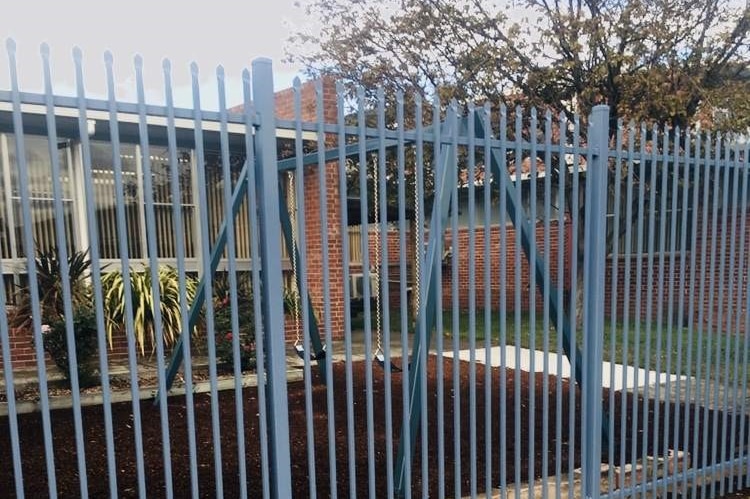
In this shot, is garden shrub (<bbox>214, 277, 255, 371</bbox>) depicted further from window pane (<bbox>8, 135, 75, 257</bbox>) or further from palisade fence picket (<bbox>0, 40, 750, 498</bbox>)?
window pane (<bbox>8, 135, 75, 257</bbox>)

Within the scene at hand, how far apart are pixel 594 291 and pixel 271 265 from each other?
1.94m

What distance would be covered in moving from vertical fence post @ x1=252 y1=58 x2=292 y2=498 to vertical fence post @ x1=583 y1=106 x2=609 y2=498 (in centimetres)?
185

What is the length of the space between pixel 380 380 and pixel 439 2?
5433mm

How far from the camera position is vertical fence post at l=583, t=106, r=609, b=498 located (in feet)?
10.6

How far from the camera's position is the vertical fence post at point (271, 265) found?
2309mm

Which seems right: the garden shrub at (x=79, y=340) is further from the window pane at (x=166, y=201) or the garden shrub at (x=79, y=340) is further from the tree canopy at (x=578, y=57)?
the tree canopy at (x=578, y=57)

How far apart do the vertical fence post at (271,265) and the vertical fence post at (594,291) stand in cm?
185

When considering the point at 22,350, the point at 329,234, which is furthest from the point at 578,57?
the point at 22,350

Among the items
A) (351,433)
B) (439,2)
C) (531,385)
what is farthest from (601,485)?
(439,2)

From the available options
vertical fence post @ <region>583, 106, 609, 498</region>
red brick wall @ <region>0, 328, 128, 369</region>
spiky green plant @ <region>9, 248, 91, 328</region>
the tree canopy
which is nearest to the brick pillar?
the tree canopy

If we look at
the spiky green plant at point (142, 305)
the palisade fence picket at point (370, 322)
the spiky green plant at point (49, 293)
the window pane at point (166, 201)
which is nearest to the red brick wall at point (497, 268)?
the palisade fence picket at point (370, 322)

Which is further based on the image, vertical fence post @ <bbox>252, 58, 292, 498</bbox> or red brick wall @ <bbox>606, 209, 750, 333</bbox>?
red brick wall @ <bbox>606, 209, 750, 333</bbox>

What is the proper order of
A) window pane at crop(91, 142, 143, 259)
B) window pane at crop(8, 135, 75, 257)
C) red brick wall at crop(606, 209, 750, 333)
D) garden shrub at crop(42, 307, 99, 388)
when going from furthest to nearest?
window pane at crop(91, 142, 143, 259)
window pane at crop(8, 135, 75, 257)
garden shrub at crop(42, 307, 99, 388)
red brick wall at crop(606, 209, 750, 333)

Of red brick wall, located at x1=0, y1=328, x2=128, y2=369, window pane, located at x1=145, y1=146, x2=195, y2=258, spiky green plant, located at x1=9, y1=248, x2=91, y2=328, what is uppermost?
window pane, located at x1=145, y1=146, x2=195, y2=258
